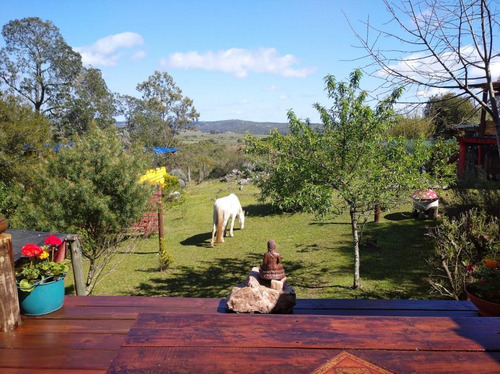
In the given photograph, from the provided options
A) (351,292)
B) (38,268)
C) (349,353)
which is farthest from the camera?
(351,292)

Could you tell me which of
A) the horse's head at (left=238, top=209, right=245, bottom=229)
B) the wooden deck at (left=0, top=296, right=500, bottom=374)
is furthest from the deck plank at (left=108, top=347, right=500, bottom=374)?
the horse's head at (left=238, top=209, right=245, bottom=229)

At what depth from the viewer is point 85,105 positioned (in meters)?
31.4

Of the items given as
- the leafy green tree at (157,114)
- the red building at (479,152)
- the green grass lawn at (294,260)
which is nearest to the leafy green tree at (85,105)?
the leafy green tree at (157,114)

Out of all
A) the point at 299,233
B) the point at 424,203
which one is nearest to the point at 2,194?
the point at 299,233

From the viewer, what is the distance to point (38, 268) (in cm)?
388

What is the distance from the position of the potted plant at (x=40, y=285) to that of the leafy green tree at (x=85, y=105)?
29.2 meters

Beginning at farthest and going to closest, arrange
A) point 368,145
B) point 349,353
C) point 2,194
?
point 2,194
point 368,145
point 349,353

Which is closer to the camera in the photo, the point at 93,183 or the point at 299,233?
the point at 93,183

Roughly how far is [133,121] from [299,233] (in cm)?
2615

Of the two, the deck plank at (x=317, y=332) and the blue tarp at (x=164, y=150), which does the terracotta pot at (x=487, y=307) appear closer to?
the deck plank at (x=317, y=332)

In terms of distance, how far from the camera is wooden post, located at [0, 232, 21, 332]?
3.24 m

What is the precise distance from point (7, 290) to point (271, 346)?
2.60 m

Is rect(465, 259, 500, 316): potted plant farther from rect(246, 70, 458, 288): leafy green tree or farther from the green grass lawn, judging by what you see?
the green grass lawn

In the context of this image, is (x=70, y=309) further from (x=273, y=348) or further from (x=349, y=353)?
(x=349, y=353)
